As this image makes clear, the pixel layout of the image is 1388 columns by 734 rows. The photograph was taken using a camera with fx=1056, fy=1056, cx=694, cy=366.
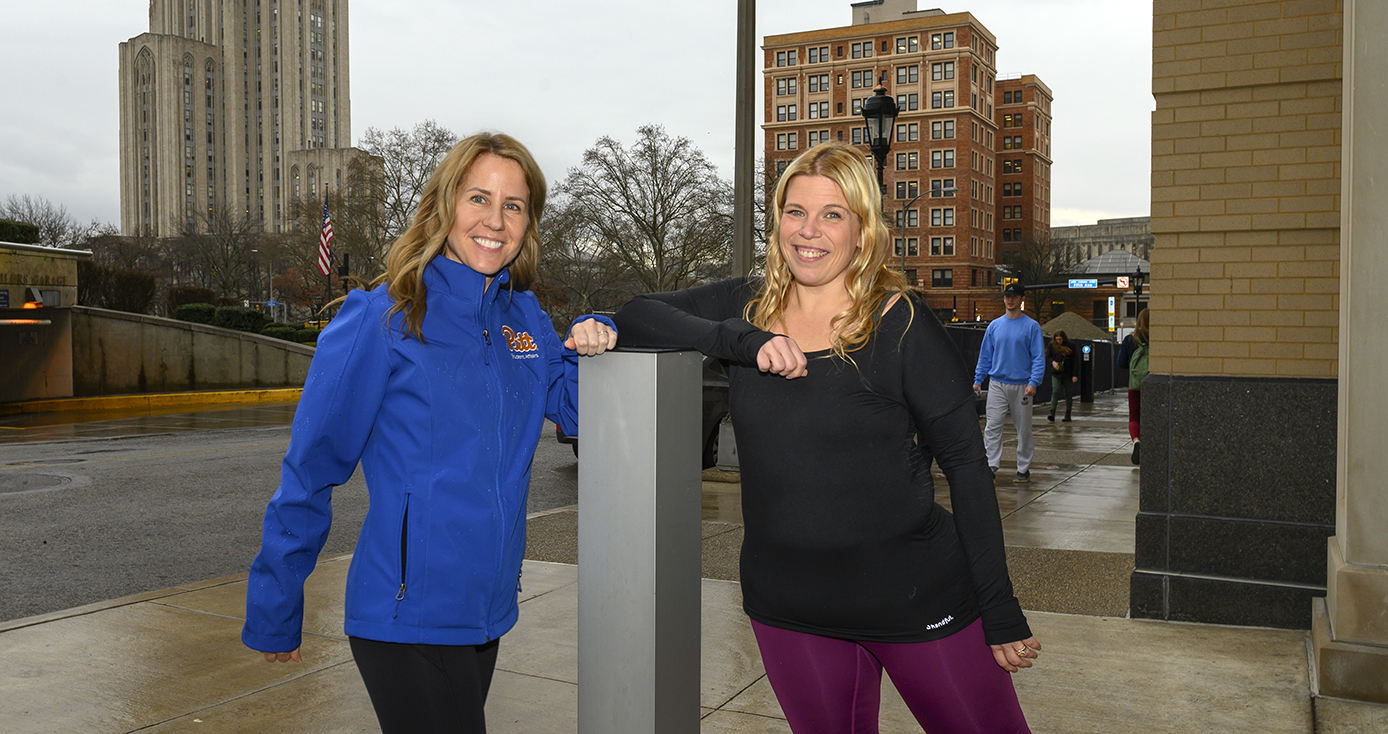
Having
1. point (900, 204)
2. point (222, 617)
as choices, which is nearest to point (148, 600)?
point (222, 617)

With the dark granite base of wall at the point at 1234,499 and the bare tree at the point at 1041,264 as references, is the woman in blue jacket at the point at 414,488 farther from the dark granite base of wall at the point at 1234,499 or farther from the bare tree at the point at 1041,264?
the bare tree at the point at 1041,264

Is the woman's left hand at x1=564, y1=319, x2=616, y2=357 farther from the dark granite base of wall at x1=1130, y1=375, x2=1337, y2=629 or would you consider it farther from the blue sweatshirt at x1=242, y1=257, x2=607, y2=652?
the dark granite base of wall at x1=1130, y1=375, x2=1337, y2=629

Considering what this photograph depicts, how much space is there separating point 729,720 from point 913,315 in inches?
90.8

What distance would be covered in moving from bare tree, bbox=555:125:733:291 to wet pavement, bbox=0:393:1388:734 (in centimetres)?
5335

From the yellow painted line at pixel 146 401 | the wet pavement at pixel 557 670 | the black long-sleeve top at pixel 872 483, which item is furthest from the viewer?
the yellow painted line at pixel 146 401

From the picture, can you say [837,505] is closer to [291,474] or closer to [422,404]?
[422,404]

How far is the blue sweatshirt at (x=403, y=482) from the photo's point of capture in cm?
212

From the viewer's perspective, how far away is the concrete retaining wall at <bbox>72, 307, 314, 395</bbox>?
75.9ft

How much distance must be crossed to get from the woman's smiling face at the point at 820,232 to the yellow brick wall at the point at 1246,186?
10.9ft

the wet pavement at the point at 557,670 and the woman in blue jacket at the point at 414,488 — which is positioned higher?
the woman in blue jacket at the point at 414,488

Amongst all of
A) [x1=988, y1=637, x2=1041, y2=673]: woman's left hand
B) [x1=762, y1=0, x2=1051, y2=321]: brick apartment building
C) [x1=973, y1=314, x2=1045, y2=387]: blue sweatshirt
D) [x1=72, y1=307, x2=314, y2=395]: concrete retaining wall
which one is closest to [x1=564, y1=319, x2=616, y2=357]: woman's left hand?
[x1=988, y1=637, x2=1041, y2=673]: woman's left hand

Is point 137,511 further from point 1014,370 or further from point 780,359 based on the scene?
point 780,359

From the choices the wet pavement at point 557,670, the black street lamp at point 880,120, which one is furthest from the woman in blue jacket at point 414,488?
the black street lamp at point 880,120

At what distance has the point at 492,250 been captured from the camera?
2.33m
